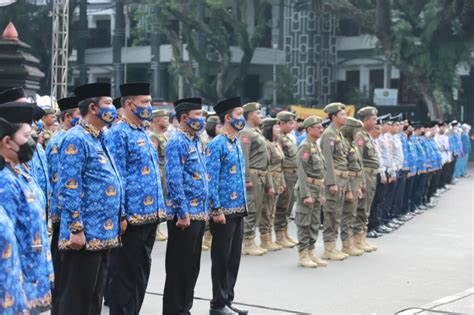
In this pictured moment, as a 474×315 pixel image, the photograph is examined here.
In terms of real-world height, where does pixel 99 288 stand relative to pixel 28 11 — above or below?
below

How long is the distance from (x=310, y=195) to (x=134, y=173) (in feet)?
13.9

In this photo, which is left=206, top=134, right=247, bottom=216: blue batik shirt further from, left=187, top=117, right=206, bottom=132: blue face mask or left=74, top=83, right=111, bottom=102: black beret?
left=74, top=83, right=111, bottom=102: black beret

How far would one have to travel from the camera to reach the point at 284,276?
9.86 m

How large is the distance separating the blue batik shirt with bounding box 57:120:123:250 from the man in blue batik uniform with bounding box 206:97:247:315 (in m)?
1.90

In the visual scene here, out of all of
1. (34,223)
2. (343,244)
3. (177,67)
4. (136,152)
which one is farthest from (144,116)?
(177,67)

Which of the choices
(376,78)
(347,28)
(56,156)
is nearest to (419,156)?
(56,156)

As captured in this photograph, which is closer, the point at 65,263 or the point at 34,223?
the point at 34,223

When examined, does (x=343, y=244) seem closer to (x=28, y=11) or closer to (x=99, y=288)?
(x=99, y=288)

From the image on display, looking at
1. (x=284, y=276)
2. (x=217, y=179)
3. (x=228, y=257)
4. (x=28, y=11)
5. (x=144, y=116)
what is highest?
(x=28, y=11)

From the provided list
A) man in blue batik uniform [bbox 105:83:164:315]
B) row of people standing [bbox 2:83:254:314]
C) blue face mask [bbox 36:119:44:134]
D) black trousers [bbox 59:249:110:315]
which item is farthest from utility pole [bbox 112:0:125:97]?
black trousers [bbox 59:249:110:315]

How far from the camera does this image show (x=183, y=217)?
279 inches

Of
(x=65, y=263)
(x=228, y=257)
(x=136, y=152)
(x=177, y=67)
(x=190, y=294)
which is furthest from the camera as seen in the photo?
(x=177, y=67)

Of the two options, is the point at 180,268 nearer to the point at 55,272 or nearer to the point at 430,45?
the point at 55,272

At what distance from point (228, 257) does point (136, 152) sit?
172 cm
